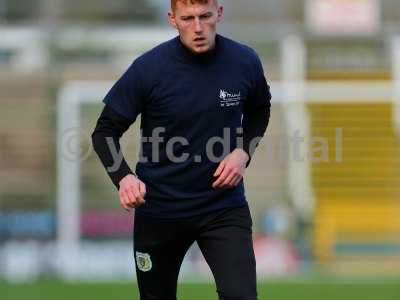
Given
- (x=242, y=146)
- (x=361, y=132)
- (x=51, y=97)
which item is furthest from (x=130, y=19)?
(x=242, y=146)

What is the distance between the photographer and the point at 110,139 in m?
4.12

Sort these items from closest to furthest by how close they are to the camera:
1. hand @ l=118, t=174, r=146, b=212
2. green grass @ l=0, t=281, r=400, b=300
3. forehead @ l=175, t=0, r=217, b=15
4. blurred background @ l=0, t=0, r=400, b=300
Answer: hand @ l=118, t=174, r=146, b=212
forehead @ l=175, t=0, r=217, b=15
green grass @ l=0, t=281, r=400, b=300
blurred background @ l=0, t=0, r=400, b=300

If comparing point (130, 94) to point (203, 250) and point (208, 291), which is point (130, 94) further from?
point (208, 291)

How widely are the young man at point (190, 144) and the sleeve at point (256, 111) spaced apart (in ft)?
0.05

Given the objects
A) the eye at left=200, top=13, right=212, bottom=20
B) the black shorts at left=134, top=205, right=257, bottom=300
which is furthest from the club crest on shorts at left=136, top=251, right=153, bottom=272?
the eye at left=200, top=13, right=212, bottom=20

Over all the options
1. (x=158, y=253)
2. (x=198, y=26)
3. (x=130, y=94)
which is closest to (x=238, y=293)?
(x=158, y=253)

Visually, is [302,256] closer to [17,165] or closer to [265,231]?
[265,231]

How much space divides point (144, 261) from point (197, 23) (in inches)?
35.0

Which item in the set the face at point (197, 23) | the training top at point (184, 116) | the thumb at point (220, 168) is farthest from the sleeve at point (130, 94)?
the thumb at point (220, 168)

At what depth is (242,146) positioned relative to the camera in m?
4.17

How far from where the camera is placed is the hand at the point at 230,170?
4012mm

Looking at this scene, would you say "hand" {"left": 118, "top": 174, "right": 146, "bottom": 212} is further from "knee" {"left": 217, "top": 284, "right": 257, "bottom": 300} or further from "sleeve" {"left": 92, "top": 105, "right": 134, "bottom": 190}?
"knee" {"left": 217, "top": 284, "right": 257, "bottom": 300}

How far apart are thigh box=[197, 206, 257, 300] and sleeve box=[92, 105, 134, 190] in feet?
1.26

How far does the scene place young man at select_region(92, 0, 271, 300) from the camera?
4.03m
